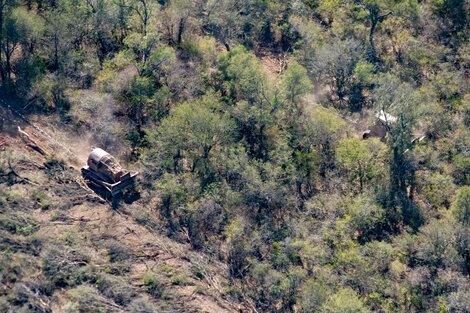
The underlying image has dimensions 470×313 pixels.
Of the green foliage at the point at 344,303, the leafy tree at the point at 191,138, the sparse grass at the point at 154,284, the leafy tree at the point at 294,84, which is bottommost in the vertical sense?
the sparse grass at the point at 154,284

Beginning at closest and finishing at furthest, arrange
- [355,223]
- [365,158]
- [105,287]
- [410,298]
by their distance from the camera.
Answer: [105,287], [410,298], [355,223], [365,158]

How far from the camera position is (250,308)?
32.3 metres

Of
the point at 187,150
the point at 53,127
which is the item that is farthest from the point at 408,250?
the point at 53,127

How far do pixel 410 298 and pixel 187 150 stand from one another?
16.2 meters

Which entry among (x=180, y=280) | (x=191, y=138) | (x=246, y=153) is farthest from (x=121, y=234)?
Answer: (x=246, y=153)

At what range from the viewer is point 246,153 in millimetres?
38125

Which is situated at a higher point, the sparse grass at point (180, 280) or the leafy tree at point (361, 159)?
the leafy tree at point (361, 159)

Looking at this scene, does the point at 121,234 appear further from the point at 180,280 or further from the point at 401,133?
the point at 401,133

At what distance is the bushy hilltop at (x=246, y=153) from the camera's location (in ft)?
106

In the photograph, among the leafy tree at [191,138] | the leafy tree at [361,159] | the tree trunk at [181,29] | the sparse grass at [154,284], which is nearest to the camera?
the sparse grass at [154,284]

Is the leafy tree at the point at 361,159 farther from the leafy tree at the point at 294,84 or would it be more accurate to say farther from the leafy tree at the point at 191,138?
the leafy tree at the point at 191,138

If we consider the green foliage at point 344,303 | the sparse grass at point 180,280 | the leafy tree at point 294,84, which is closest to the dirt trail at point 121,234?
the sparse grass at point 180,280

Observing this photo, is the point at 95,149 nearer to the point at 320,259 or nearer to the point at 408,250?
the point at 320,259

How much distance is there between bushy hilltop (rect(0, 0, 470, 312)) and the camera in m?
32.2
